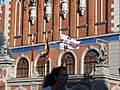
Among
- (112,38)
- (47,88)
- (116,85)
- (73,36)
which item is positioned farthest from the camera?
(73,36)

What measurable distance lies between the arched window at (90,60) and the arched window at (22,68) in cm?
551

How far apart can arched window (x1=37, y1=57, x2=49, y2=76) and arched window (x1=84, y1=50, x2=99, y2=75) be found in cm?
347

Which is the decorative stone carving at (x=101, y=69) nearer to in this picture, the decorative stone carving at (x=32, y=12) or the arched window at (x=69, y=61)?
the arched window at (x=69, y=61)

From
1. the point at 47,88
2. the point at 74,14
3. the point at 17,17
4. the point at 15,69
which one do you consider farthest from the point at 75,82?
the point at 47,88

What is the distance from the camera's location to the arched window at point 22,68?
1075 inches

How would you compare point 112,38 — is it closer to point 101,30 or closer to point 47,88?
point 101,30

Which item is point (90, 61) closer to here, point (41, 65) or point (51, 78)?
point (41, 65)

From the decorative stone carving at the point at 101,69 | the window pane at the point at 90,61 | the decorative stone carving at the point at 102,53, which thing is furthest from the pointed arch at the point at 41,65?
the decorative stone carving at the point at 101,69

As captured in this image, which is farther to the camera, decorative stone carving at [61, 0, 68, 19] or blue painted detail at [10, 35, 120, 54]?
decorative stone carving at [61, 0, 68, 19]

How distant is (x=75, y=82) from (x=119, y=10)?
5.47 m

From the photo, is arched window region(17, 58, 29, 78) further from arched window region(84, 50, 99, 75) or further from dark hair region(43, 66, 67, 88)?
dark hair region(43, 66, 67, 88)

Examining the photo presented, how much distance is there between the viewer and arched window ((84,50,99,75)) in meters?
23.4

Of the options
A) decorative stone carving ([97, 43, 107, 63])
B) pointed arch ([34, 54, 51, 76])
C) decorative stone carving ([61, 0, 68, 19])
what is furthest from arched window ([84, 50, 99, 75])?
decorative stone carving ([61, 0, 68, 19])

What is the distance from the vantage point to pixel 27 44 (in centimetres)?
2769
